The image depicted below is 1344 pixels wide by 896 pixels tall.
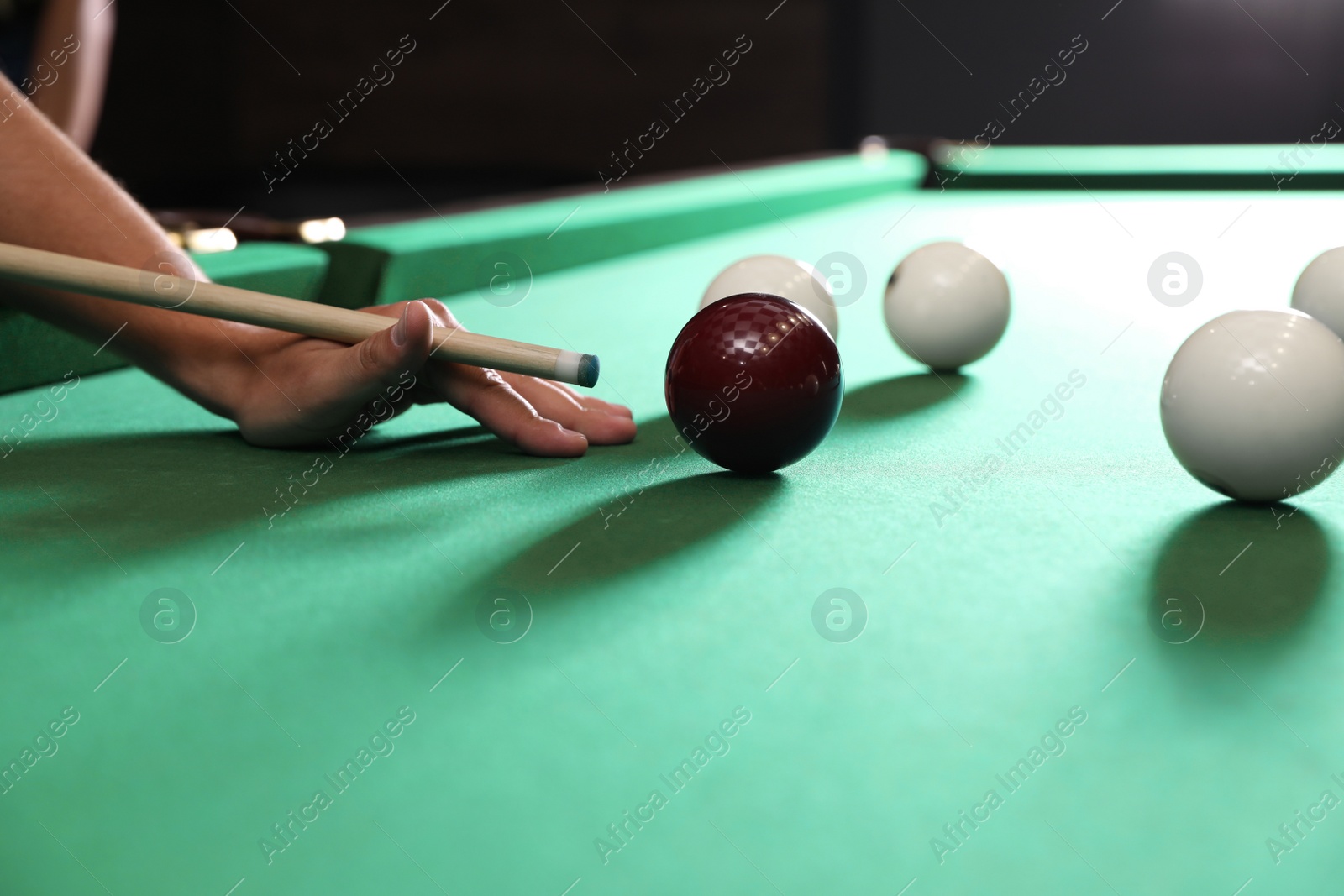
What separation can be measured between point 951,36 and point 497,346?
362 inches

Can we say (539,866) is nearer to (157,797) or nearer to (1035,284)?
(157,797)

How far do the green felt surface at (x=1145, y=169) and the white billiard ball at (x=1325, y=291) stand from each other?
3.09 metres

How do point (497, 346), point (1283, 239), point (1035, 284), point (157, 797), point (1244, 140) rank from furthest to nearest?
point (1244, 140)
point (1283, 239)
point (1035, 284)
point (497, 346)
point (157, 797)

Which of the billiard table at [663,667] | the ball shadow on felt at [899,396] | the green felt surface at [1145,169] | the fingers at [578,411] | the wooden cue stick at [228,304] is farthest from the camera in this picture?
the green felt surface at [1145,169]

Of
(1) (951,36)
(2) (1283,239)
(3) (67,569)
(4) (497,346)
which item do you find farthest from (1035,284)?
(1) (951,36)

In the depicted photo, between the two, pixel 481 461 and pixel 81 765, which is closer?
pixel 81 765

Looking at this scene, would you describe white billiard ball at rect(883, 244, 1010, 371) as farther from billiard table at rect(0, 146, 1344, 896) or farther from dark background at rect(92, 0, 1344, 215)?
dark background at rect(92, 0, 1344, 215)

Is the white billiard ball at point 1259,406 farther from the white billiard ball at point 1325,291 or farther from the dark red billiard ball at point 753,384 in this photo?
the white billiard ball at point 1325,291

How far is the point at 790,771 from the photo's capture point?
0.74 meters

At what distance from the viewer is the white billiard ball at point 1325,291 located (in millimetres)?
1939

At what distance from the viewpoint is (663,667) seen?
0.87m

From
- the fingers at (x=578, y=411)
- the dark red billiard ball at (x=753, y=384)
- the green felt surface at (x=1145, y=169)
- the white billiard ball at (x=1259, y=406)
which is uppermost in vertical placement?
the green felt surface at (x=1145, y=169)

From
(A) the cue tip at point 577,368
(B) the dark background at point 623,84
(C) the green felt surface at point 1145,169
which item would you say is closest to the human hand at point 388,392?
(A) the cue tip at point 577,368

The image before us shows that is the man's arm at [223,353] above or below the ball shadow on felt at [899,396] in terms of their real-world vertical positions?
below
